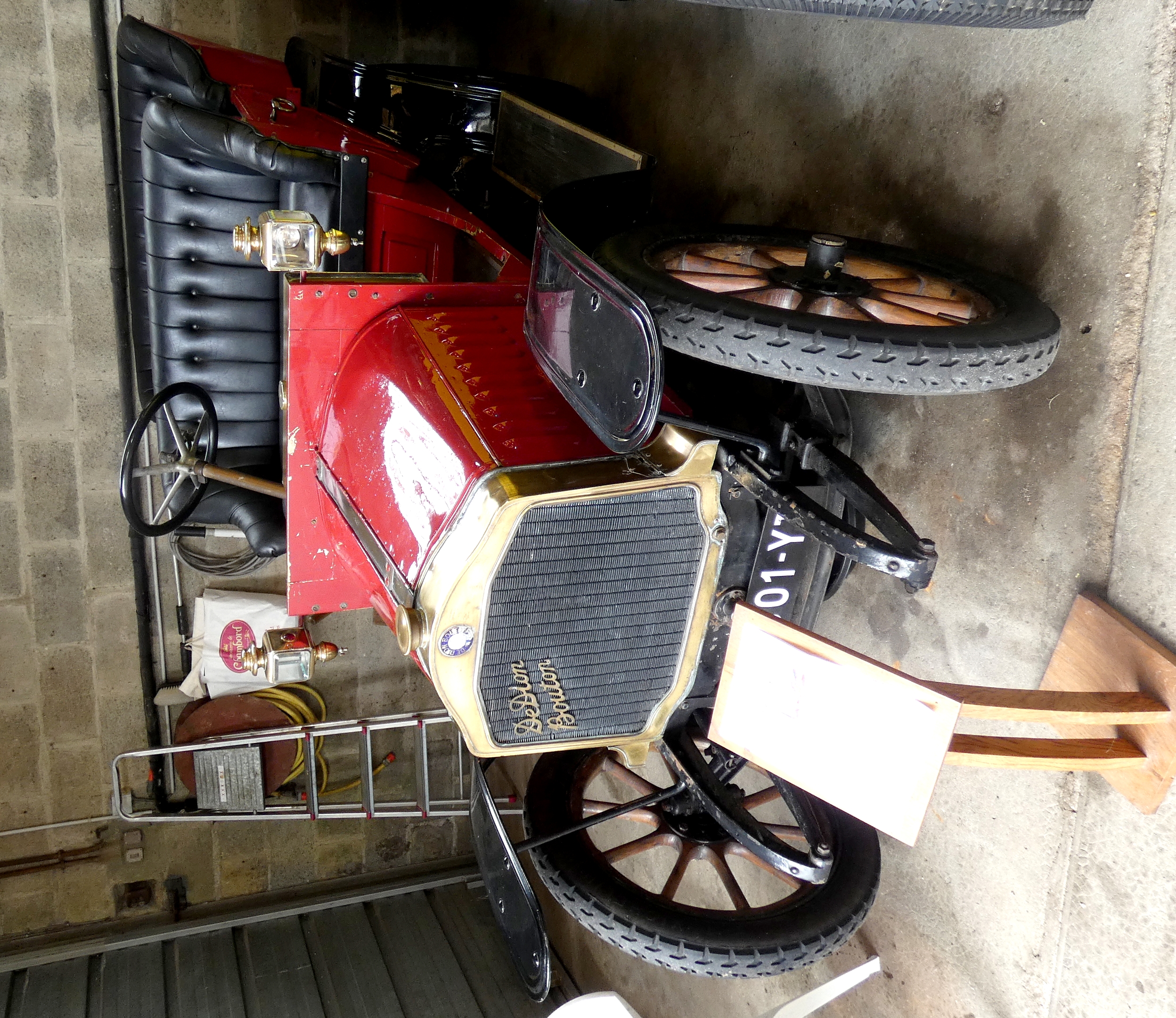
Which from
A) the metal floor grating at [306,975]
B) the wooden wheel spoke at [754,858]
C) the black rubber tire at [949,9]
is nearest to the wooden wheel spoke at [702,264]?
the black rubber tire at [949,9]

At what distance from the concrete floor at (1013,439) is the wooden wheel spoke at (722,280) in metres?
0.68

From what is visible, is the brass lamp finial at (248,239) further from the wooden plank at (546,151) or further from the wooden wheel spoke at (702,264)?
the wooden plank at (546,151)

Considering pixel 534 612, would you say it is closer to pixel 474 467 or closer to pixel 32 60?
pixel 474 467

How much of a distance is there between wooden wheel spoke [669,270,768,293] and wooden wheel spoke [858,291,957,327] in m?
0.26

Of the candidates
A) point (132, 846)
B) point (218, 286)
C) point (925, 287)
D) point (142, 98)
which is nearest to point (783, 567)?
point (925, 287)

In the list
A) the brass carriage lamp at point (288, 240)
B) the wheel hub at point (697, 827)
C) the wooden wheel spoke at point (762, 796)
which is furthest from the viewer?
the wooden wheel spoke at point (762, 796)

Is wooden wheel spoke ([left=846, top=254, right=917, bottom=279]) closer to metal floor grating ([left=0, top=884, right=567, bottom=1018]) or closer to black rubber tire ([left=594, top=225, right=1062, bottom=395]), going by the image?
black rubber tire ([left=594, top=225, right=1062, bottom=395])

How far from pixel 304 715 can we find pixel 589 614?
3.55 m

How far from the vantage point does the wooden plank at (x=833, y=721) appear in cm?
153

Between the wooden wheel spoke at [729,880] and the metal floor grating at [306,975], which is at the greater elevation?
the wooden wheel spoke at [729,880]

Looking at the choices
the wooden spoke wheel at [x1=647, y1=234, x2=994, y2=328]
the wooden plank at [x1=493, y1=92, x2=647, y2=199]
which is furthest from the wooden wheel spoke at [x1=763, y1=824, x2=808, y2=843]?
the wooden plank at [x1=493, y1=92, x2=647, y2=199]

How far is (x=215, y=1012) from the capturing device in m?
4.19

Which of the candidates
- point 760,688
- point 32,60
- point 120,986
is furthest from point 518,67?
point 120,986

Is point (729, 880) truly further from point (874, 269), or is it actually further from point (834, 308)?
point (874, 269)
